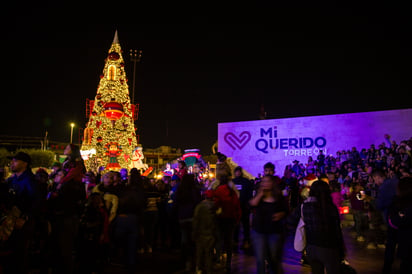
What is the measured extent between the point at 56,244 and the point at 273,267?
330 centimetres

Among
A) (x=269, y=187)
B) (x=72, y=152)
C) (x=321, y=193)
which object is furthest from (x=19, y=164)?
(x=321, y=193)

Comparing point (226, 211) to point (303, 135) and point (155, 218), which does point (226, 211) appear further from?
point (303, 135)

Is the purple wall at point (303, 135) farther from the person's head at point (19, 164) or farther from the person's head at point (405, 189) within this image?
the person's head at point (19, 164)

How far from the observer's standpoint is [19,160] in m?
4.82

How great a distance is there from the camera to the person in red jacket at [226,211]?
5863mm

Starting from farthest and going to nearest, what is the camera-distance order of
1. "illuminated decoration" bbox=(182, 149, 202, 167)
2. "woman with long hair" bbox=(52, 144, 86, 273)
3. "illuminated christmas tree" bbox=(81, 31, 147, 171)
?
"illuminated christmas tree" bbox=(81, 31, 147, 171)
"illuminated decoration" bbox=(182, 149, 202, 167)
"woman with long hair" bbox=(52, 144, 86, 273)

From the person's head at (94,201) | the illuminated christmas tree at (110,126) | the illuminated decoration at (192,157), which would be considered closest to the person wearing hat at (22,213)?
the person's head at (94,201)

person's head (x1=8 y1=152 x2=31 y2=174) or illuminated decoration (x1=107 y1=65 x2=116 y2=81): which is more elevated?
illuminated decoration (x1=107 y1=65 x2=116 y2=81)

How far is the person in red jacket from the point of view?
5.86 m

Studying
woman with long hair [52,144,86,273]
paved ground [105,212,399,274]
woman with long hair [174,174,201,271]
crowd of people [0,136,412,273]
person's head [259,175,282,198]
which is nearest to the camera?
crowd of people [0,136,412,273]

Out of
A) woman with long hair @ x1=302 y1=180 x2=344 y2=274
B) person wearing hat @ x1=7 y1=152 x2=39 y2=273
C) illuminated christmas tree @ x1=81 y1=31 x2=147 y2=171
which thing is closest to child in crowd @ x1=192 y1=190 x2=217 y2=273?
woman with long hair @ x1=302 y1=180 x2=344 y2=274

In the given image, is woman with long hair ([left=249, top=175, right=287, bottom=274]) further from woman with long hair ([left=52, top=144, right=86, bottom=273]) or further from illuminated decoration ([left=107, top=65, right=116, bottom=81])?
illuminated decoration ([left=107, top=65, right=116, bottom=81])

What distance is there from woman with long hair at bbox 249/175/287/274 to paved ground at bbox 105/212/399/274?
1664 millimetres

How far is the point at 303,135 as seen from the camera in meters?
21.1
